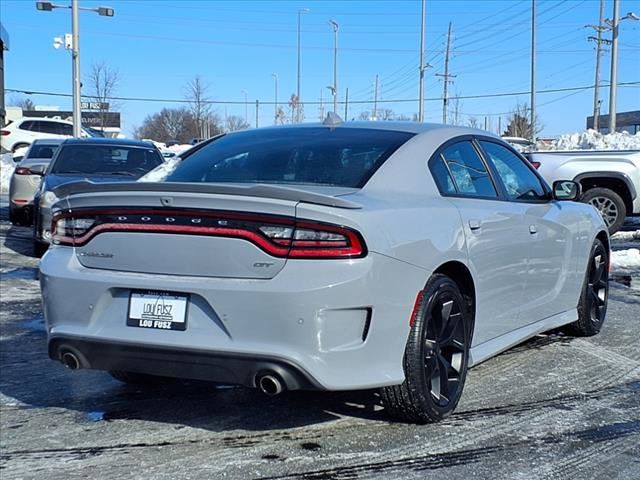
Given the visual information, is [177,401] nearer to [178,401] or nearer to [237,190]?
[178,401]

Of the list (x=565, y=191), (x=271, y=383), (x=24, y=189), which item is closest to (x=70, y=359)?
(x=271, y=383)

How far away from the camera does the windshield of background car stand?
10.3 m

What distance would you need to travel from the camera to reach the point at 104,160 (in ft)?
34.4

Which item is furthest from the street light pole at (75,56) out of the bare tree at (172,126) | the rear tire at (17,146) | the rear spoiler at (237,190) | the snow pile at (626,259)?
the bare tree at (172,126)

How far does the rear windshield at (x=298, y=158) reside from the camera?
4.14m

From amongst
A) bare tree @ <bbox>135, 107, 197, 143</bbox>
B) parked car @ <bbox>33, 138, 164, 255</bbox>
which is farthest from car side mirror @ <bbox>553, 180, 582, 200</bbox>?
bare tree @ <bbox>135, 107, 197, 143</bbox>

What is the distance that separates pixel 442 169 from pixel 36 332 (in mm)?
3697

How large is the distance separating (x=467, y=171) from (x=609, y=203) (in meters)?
8.63

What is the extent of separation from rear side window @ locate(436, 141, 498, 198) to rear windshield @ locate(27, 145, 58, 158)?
38.2ft

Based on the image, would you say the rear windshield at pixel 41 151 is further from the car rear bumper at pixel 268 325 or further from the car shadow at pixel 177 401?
the car rear bumper at pixel 268 325

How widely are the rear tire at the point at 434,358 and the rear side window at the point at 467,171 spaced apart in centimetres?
71

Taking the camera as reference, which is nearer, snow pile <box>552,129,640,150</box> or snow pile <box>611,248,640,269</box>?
snow pile <box>611,248,640,269</box>

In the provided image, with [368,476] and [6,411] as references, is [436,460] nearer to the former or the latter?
[368,476]

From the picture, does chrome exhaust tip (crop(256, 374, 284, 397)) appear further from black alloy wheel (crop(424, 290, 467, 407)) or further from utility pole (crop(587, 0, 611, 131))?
utility pole (crop(587, 0, 611, 131))
